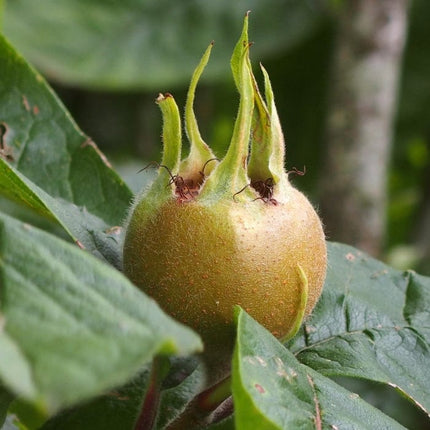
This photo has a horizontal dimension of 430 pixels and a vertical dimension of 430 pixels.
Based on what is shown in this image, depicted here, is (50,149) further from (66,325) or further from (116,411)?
(66,325)

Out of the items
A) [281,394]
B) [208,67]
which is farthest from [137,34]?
[281,394]

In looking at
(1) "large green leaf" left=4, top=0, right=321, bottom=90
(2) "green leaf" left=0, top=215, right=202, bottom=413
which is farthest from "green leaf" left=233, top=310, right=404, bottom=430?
(1) "large green leaf" left=4, top=0, right=321, bottom=90

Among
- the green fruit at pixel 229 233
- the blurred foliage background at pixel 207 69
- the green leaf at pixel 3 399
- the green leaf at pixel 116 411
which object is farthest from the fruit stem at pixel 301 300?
the blurred foliage background at pixel 207 69

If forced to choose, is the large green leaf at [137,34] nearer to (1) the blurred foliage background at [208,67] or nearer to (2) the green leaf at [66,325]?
(1) the blurred foliage background at [208,67]

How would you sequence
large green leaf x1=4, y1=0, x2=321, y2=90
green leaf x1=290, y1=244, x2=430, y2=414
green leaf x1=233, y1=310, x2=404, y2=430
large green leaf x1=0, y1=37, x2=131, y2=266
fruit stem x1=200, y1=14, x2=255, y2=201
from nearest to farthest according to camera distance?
green leaf x1=233, y1=310, x2=404, y2=430 < fruit stem x1=200, y1=14, x2=255, y2=201 < green leaf x1=290, y1=244, x2=430, y2=414 < large green leaf x1=0, y1=37, x2=131, y2=266 < large green leaf x1=4, y1=0, x2=321, y2=90

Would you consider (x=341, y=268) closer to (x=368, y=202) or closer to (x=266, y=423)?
(x=266, y=423)

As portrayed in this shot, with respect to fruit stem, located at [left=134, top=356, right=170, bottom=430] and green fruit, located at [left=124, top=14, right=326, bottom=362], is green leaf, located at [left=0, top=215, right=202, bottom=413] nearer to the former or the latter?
green fruit, located at [left=124, top=14, right=326, bottom=362]

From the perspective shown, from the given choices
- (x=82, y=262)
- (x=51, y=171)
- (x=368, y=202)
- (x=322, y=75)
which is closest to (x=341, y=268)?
(x=51, y=171)

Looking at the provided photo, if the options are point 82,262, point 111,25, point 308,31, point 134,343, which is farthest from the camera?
point 308,31
